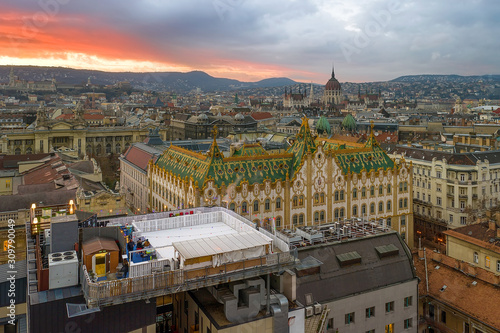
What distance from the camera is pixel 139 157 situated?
10600 centimetres

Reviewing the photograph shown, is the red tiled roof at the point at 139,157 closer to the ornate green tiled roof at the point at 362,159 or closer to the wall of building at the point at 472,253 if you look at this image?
the ornate green tiled roof at the point at 362,159

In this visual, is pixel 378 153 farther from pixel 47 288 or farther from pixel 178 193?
pixel 47 288

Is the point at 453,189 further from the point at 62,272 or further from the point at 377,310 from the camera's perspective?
the point at 62,272

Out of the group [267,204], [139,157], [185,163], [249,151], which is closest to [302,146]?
[267,204]

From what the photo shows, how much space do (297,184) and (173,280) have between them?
47.2 m

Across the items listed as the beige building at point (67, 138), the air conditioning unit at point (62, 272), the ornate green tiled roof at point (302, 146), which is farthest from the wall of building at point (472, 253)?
the beige building at point (67, 138)

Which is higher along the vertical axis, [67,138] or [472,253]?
[67,138]

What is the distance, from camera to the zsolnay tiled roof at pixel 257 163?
234 ft

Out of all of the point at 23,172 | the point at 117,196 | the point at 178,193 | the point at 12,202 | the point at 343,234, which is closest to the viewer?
the point at 343,234

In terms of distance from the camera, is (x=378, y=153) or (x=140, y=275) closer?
(x=140, y=275)

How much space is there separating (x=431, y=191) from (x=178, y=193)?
61789 mm

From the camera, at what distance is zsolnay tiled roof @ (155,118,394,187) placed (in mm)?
71312

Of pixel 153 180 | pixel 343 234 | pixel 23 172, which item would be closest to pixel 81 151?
pixel 23 172

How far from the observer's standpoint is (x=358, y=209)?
7925 cm
